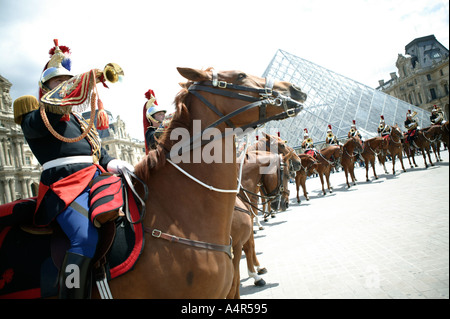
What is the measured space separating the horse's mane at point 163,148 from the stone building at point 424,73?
254 feet

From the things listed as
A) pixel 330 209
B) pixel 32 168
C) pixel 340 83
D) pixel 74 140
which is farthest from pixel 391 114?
pixel 32 168

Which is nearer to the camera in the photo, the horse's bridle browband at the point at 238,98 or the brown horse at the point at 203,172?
the brown horse at the point at 203,172

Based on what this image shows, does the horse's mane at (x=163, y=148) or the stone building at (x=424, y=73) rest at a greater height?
the stone building at (x=424, y=73)

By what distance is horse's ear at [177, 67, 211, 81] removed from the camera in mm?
2061

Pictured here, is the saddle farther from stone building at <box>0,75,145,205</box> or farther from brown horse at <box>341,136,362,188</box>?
stone building at <box>0,75,145,205</box>

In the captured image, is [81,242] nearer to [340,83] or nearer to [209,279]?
[209,279]

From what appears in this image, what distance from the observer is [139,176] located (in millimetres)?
2100

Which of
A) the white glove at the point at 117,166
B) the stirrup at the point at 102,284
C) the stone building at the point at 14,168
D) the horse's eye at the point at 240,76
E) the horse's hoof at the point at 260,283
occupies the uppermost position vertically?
the stone building at the point at 14,168

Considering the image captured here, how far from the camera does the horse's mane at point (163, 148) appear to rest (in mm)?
2037

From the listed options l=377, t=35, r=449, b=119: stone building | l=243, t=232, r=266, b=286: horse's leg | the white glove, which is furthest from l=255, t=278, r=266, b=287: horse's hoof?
l=377, t=35, r=449, b=119: stone building

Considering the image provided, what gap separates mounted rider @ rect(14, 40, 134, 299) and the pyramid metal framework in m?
32.3

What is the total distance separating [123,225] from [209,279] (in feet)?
2.33

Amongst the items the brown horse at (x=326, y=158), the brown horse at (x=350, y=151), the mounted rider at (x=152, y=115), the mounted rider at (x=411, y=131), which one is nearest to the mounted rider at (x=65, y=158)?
the mounted rider at (x=152, y=115)

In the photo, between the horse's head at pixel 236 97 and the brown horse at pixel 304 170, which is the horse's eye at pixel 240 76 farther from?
the brown horse at pixel 304 170
